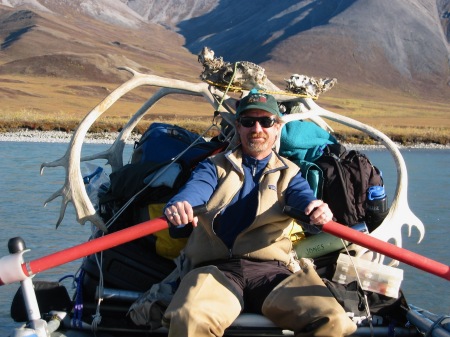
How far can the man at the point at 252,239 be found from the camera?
13.6ft

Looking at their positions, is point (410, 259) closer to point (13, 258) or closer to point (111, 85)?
point (13, 258)

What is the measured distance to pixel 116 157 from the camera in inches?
259

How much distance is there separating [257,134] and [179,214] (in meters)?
0.72

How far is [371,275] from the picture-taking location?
5.05m

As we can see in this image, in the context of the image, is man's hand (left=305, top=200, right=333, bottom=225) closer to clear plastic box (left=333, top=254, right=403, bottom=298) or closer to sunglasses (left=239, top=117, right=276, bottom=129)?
sunglasses (left=239, top=117, right=276, bottom=129)

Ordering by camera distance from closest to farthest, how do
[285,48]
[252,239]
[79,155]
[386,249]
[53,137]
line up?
[386,249] < [252,239] < [79,155] < [53,137] < [285,48]

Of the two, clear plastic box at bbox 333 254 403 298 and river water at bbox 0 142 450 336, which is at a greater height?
clear plastic box at bbox 333 254 403 298

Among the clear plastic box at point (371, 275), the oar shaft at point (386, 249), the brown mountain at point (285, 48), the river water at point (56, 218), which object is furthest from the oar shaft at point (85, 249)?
the brown mountain at point (285, 48)

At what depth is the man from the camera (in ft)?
13.6

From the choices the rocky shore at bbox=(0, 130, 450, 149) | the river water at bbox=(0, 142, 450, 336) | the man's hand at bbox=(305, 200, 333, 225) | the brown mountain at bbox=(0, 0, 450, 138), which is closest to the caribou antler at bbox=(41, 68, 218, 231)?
the river water at bbox=(0, 142, 450, 336)

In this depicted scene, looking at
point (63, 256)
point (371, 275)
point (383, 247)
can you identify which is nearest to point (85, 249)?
point (63, 256)

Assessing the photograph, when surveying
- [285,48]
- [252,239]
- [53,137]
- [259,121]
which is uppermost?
[259,121]

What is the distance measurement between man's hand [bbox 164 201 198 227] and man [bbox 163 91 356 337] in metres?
0.02

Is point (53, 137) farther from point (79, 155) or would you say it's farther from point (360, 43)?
point (360, 43)
